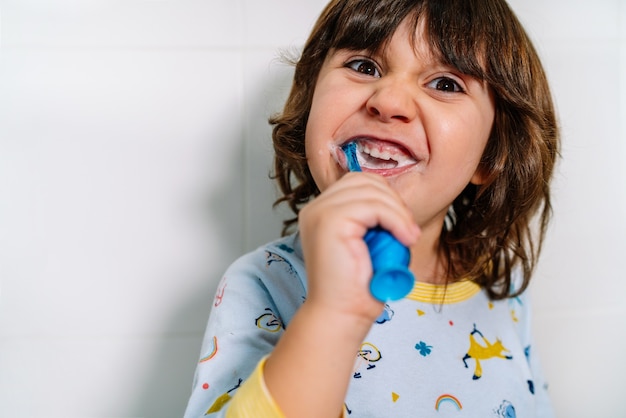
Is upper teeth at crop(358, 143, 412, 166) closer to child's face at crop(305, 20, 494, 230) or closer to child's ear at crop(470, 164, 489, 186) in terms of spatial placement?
child's face at crop(305, 20, 494, 230)

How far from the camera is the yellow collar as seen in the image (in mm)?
798

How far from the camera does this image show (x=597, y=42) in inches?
39.4

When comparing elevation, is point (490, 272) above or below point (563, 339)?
above

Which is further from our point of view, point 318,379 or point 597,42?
point 597,42

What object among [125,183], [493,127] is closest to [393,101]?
[493,127]

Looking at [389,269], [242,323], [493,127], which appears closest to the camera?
[389,269]

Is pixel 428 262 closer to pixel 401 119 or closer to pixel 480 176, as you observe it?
pixel 480 176

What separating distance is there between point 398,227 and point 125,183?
1.71 ft

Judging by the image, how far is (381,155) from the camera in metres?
0.67

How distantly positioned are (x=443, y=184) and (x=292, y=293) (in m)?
0.20

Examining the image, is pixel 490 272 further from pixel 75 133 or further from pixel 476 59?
A: pixel 75 133

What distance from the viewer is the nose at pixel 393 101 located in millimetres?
653

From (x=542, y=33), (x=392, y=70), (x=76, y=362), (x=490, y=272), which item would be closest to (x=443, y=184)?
(x=392, y=70)

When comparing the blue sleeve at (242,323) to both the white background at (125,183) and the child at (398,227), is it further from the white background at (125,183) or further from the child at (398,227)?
the white background at (125,183)
